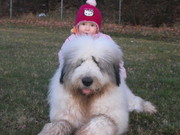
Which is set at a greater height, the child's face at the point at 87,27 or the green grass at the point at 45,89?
the child's face at the point at 87,27

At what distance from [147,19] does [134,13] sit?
0.84 meters

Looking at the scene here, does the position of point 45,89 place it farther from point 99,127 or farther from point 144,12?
point 144,12

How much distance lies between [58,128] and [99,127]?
1.33ft

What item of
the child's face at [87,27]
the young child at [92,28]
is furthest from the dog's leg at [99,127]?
the child's face at [87,27]

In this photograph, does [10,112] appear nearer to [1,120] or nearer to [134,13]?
[1,120]

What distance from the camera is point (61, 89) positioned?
379 cm

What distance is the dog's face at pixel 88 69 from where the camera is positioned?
3.37 metres

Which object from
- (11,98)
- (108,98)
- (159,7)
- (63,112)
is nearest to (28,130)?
(63,112)

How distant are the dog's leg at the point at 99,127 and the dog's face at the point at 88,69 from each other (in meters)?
0.27

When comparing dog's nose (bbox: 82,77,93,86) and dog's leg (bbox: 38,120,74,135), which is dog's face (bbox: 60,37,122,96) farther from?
dog's leg (bbox: 38,120,74,135)

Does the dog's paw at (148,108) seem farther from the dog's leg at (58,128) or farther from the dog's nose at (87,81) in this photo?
the dog's nose at (87,81)

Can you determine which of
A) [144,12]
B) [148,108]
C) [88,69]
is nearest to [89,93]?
[88,69]

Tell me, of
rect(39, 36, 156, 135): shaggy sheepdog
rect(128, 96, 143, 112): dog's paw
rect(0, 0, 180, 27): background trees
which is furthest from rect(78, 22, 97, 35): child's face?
rect(0, 0, 180, 27): background trees

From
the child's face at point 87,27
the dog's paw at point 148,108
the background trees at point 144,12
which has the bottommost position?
the dog's paw at point 148,108
